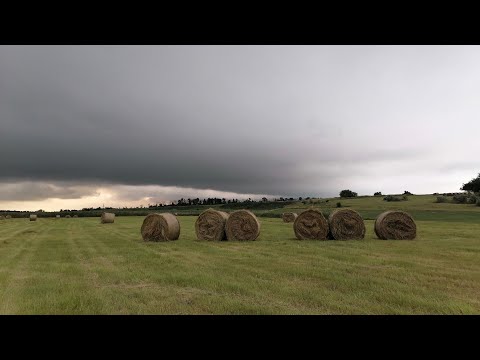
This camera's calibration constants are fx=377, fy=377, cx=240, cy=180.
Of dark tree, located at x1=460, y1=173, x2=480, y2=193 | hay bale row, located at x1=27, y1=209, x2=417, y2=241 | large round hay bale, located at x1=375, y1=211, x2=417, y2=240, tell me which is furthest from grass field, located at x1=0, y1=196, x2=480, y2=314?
dark tree, located at x1=460, y1=173, x2=480, y2=193

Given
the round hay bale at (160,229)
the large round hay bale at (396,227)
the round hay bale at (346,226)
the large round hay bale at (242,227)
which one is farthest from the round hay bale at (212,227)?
the large round hay bale at (396,227)

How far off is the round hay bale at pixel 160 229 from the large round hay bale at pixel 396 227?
996 centimetres

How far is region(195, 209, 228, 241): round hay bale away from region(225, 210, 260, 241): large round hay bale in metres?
0.33

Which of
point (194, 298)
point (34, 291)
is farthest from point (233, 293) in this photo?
point (34, 291)

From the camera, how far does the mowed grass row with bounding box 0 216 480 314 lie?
19.6 ft

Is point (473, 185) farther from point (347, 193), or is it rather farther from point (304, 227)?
point (304, 227)

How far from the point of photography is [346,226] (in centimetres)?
1794

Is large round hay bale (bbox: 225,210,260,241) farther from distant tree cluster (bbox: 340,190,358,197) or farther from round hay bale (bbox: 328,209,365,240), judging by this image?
distant tree cluster (bbox: 340,190,358,197)

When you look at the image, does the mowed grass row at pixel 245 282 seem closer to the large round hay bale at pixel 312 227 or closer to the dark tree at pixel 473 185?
the large round hay bale at pixel 312 227

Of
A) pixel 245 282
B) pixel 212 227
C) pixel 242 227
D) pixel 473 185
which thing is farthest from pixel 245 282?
pixel 473 185

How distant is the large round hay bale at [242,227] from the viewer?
1797cm
